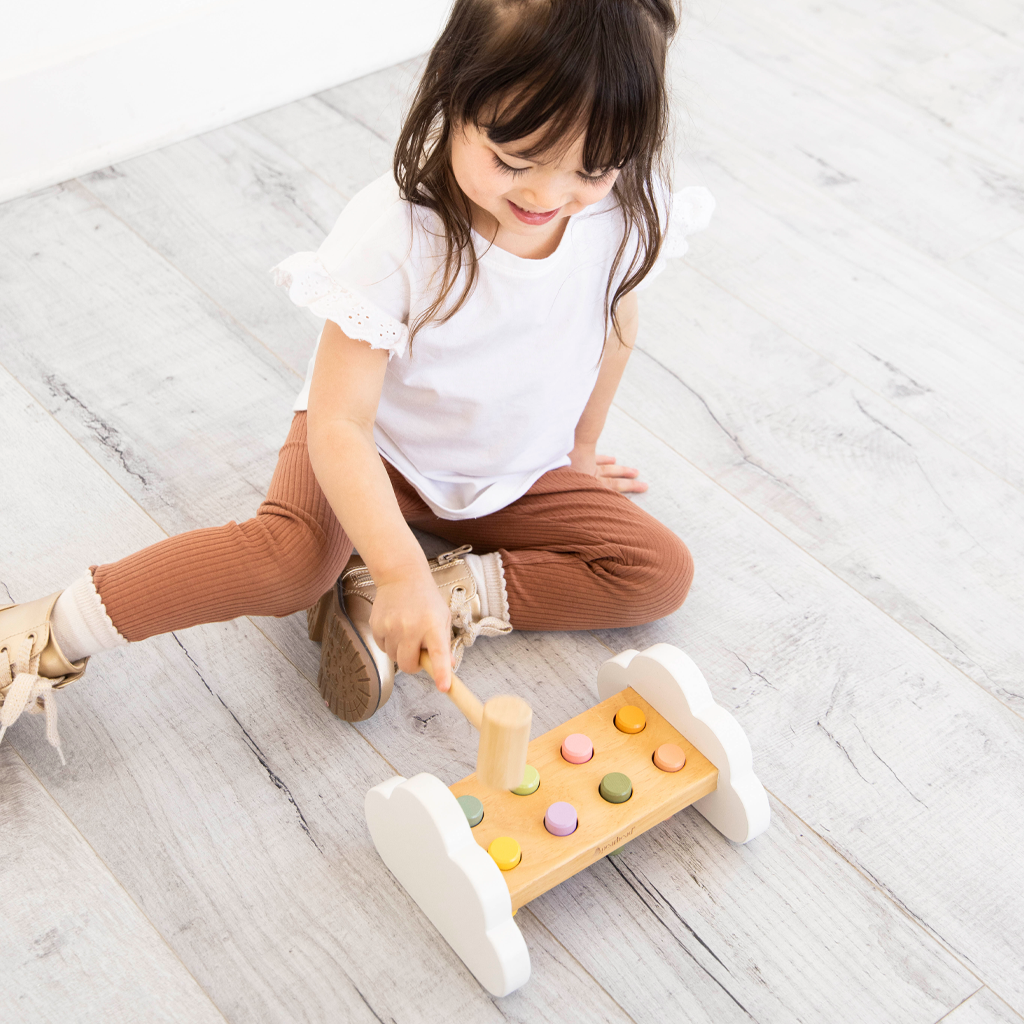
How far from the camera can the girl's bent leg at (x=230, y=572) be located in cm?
78

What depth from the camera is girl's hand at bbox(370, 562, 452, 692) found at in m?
0.68

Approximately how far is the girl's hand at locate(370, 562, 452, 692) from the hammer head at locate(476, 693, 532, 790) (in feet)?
0.19

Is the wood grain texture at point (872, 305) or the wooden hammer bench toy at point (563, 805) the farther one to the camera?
the wood grain texture at point (872, 305)

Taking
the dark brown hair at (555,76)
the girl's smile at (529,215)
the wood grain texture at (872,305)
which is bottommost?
the wood grain texture at (872,305)

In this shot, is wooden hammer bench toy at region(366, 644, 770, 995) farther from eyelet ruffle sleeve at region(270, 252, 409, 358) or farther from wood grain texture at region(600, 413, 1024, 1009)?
eyelet ruffle sleeve at region(270, 252, 409, 358)

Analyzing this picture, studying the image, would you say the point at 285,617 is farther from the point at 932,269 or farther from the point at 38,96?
the point at 932,269

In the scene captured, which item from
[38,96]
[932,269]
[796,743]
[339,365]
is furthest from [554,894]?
[38,96]

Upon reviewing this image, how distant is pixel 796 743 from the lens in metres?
0.85

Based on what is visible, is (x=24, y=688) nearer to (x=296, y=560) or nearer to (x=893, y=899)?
(x=296, y=560)

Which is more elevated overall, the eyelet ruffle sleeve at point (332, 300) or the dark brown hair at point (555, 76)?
the dark brown hair at point (555, 76)

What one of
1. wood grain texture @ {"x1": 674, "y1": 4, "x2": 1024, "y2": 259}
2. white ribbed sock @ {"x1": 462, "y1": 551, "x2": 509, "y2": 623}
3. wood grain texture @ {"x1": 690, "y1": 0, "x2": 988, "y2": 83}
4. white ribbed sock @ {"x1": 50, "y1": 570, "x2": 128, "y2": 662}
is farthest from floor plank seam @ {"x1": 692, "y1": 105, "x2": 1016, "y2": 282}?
white ribbed sock @ {"x1": 50, "y1": 570, "x2": 128, "y2": 662}

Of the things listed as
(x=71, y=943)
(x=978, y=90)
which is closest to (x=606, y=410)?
(x=71, y=943)

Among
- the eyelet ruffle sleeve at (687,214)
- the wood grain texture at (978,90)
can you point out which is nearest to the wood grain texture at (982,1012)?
the eyelet ruffle sleeve at (687,214)

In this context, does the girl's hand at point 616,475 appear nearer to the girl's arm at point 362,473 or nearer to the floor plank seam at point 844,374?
the floor plank seam at point 844,374
